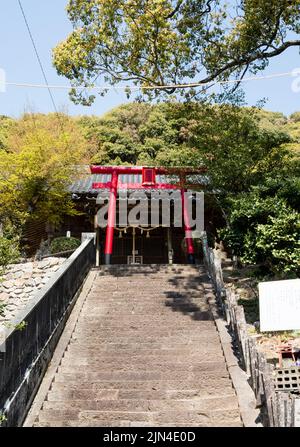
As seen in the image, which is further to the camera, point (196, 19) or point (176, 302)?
point (196, 19)

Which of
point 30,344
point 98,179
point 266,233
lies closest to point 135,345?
point 30,344

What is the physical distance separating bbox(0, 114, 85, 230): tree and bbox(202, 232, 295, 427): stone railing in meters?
9.24

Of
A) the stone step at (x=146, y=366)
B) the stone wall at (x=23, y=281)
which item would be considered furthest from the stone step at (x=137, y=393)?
the stone wall at (x=23, y=281)

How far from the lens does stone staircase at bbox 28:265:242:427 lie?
6520 millimetres

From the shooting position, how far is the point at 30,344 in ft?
23.6

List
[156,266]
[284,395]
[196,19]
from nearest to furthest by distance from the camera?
[284,395]
[196,19]
[156,266]

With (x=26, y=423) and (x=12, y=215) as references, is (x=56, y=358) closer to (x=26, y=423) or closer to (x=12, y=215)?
(x=26, y=423)

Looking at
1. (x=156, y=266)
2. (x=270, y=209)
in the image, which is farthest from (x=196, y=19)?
(x=156, y=266)

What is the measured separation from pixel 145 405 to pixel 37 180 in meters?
11.8

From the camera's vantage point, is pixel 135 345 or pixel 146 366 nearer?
pixel 146 366

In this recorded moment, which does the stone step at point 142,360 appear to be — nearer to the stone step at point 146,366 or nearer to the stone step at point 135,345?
the stone step at point 146,366

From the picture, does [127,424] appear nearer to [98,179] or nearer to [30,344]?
[30,344]

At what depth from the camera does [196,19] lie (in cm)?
1209
